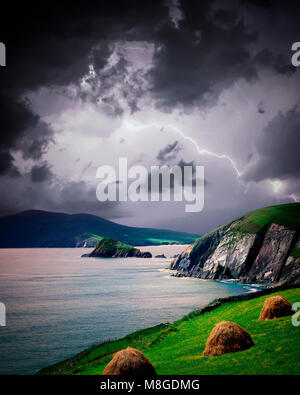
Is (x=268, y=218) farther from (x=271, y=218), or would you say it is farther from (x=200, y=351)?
(x=200, y=351)

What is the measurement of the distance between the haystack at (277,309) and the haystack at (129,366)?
20829 mm

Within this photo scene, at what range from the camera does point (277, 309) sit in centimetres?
3278

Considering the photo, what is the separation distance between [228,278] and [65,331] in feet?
279

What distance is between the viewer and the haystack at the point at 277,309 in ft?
106

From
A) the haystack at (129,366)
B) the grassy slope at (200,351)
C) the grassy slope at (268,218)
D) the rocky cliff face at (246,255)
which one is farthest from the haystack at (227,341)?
the grassy slope at (268,218)

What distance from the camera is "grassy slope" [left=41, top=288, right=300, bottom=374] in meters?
19.0

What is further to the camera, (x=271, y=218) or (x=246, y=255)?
(x=271, y=218)

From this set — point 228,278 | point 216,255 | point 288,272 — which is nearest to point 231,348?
point 288,272

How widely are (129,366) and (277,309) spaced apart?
2225cm

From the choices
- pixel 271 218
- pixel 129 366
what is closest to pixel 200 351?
pixel 129 366

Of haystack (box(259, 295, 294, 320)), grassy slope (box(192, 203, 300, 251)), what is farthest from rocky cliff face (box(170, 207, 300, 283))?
haystack (box(259, 295, 294, 320))

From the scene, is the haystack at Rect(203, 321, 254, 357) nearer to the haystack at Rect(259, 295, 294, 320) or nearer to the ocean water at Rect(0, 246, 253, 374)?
the haystack at Rect(259, 295, 294, 320)
